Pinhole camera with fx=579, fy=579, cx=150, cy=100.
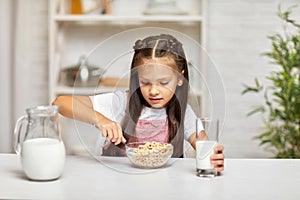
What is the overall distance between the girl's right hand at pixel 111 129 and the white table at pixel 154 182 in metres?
0.08

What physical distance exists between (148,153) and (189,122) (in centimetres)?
14

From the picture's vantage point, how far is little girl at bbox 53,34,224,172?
1.52m

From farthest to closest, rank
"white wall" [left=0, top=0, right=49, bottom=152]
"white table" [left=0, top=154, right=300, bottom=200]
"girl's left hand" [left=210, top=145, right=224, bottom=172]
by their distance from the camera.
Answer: "white wall" [left=0, top=0, right=49, bottom=152] < "girl's left hand" [left=210, top=145, right=224, bottom=172] < "white table" [left=0, top=154, right=300, bottom=200]

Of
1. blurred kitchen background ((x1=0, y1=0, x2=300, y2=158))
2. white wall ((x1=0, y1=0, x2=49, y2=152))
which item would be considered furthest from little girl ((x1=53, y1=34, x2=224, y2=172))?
white wall ((x1=0, y1=0, x2=49, y2=152))

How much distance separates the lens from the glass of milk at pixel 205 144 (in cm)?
148

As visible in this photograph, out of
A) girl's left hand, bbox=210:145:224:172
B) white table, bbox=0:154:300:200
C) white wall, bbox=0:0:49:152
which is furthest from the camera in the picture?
white wall, bbox=0:0:49:152

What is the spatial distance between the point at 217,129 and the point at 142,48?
0.29m

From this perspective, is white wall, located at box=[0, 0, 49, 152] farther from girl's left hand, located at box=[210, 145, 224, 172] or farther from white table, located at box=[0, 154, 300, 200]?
girl's left hand, located at box=[210, 145, 224, 172]

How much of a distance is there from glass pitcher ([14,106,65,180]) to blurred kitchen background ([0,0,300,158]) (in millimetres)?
2301

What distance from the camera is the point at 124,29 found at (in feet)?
12.8

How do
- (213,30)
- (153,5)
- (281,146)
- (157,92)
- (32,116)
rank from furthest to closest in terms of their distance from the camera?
1. (213,30)
2. (153,5)
3. (281,146)
4. (157,92)
5. (32,116)

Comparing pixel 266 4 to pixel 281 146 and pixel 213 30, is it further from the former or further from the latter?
pixel 281 146

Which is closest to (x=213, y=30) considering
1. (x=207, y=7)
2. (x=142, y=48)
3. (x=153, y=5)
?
(x=207, y=7)

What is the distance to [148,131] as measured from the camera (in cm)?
154
